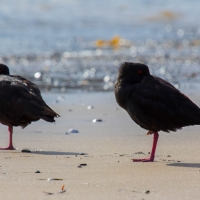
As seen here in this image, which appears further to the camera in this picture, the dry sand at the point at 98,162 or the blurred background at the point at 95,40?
the blurred background at the point at 95,40

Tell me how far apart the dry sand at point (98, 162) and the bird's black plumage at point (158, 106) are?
32cm

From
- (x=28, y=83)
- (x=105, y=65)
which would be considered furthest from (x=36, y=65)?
(x=28, y=83)

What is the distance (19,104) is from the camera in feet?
20.8

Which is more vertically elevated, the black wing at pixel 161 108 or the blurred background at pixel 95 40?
the blurred background at pixel 95 40

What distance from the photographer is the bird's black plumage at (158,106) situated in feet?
18.5

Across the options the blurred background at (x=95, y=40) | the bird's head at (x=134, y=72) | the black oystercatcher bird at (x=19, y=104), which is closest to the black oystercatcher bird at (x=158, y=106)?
the bird's head at (x=134, y=72)

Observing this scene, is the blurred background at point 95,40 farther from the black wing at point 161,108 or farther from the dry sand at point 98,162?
the black wing at point 161,108

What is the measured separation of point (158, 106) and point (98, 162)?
2.56ft

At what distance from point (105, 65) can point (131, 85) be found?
876cm

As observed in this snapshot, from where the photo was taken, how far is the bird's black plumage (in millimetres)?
5625

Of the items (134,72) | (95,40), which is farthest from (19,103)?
(95,40)

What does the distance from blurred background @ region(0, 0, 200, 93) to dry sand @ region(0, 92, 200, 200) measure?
131 inches

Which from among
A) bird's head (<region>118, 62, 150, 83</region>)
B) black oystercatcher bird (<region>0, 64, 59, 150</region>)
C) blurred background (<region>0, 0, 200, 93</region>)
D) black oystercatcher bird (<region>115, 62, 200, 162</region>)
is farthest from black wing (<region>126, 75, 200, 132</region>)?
blurred background (<region>0, 0, 200, 93</region>)

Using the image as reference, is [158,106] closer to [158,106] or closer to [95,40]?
[158,106]
